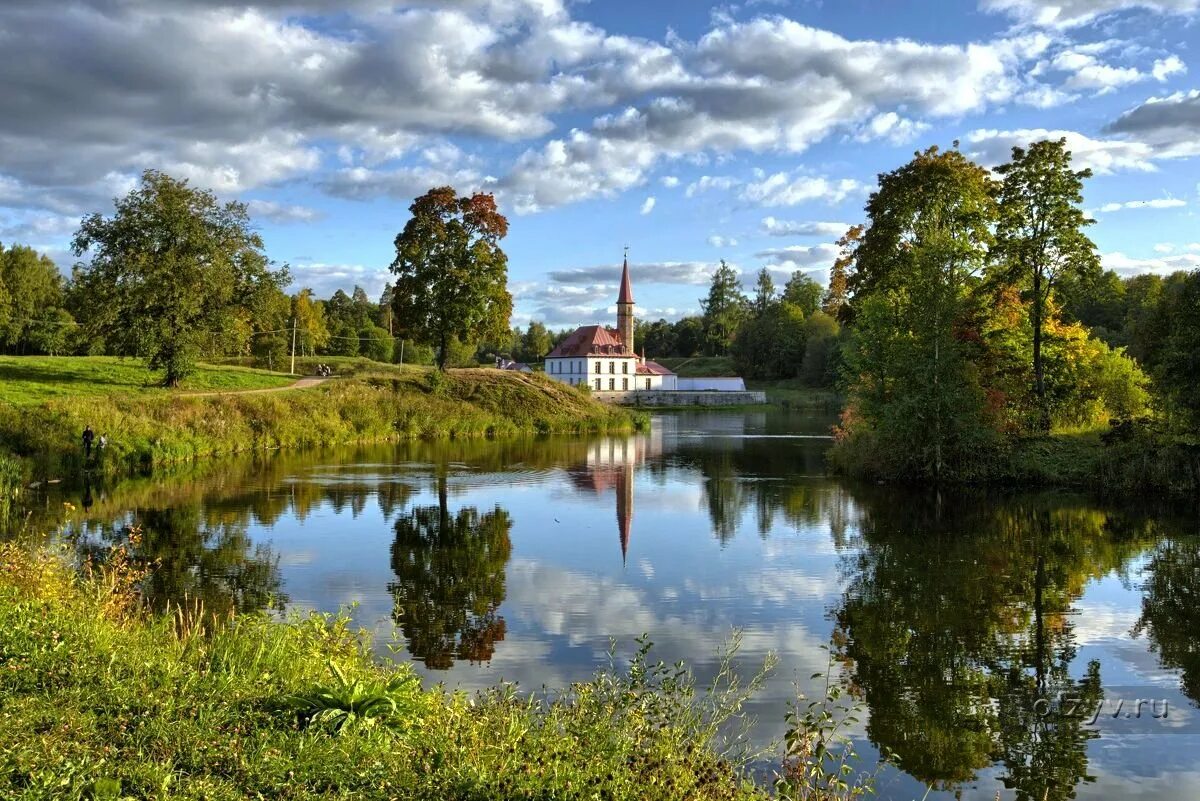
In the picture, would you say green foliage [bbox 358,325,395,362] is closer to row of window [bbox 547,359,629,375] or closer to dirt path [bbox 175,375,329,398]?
row of window [bbox 547,359,629,375]

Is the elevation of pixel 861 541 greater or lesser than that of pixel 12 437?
lesser

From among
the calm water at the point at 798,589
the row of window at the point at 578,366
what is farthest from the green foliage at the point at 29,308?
the row of window at the point at 578,366

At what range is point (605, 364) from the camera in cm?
11219

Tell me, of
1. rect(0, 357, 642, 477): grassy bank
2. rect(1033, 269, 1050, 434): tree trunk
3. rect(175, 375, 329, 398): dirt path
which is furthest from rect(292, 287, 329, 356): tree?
rect(1033, 269, 1050, 434): tree trunk

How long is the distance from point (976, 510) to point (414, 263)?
3754 centimetres

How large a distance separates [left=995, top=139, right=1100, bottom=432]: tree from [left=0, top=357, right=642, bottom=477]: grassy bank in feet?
100.0

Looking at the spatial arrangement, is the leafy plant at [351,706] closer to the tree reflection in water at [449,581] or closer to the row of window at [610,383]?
the tree reflection in water at [449,581]

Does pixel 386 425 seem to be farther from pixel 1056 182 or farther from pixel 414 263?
pixel 1056 182

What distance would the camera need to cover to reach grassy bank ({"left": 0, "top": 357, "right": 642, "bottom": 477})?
29703mm

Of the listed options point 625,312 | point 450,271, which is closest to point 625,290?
point 625,312

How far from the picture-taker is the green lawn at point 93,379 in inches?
1423

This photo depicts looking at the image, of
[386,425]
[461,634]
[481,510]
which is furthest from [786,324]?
[461,634]

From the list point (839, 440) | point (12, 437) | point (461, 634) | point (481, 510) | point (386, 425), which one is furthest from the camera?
point (386, 425)

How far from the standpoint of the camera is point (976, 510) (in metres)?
24.5
